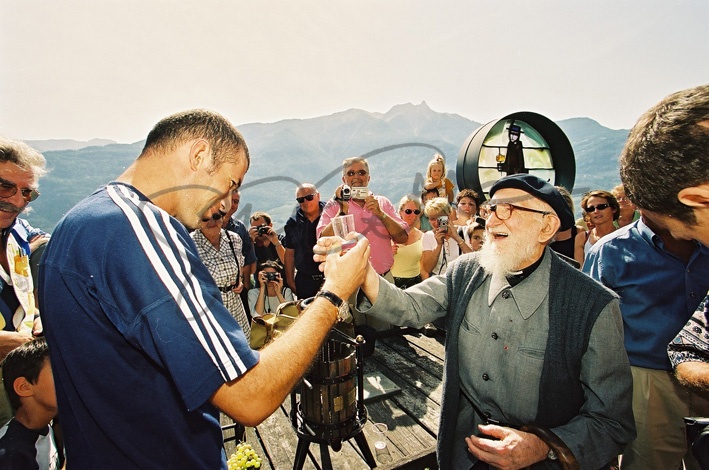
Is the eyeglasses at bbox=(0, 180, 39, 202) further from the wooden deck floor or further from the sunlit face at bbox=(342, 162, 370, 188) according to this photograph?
the sunlit face at bbox=(342, 162, 370, 188)

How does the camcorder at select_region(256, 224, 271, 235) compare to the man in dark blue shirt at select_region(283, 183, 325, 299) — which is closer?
the man in dark blue shirt at select_region(283, 183, 325, 299)

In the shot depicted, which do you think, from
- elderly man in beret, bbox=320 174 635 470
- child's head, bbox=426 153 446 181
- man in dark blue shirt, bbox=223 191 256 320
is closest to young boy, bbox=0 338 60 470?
elderly man in beret, bbox=320 174 635 470

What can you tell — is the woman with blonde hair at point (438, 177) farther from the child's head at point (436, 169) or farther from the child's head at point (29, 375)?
the child's head at point (29, 375)

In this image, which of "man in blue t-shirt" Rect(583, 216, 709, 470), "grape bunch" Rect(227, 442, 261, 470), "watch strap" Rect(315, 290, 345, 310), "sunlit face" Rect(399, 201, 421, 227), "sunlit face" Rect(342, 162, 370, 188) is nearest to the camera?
"watch strap" Rect(315, 290, 345, 310)

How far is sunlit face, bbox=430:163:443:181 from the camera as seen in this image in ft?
20.2

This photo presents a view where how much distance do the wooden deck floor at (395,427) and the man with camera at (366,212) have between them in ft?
4.38

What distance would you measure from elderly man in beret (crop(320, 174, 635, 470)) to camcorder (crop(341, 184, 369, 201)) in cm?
204

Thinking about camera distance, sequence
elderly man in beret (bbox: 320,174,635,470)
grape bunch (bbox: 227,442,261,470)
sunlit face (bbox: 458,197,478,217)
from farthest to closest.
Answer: sunlit face (bbox: 458,197,478,217), grape bunch (bbox: 227,442,261,470), elderly man in beret (bbox: 320,174,635,470)

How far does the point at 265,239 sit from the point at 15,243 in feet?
11.2

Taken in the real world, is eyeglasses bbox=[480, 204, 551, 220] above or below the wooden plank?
above

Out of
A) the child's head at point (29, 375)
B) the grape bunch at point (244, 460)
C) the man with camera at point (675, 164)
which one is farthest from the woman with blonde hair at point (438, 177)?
the child's head at point (29, 375)

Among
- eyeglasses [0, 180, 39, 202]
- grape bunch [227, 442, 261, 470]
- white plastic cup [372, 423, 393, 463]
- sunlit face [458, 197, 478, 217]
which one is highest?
Answer: eyeglasses [0, 180, 39, 202]

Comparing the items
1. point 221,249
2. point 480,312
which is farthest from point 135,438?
point 221,249

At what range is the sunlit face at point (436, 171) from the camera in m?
6.17
